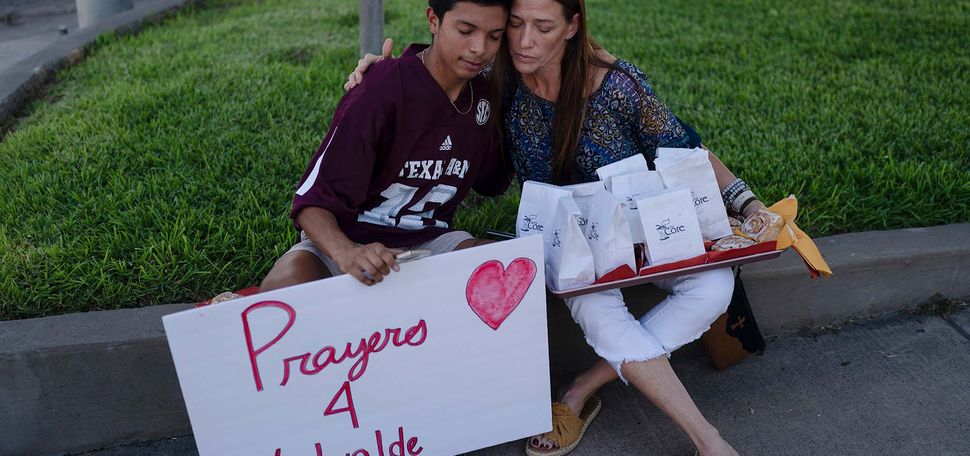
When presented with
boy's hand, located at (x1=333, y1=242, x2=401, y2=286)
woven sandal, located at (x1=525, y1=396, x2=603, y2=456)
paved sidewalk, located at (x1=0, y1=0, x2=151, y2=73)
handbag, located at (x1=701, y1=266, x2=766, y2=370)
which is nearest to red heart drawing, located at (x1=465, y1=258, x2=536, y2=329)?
boy's hand, located at (x1=333, y1=242, x2=401, y2=286)

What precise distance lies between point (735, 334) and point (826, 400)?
34cm

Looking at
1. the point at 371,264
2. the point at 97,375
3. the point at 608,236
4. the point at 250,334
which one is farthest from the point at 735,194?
the point at 97,375

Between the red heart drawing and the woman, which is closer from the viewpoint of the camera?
the red heart drawing

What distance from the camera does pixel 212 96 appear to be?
4.22 meters

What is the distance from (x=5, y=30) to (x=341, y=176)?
600 centimetres

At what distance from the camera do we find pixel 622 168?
8.13ft

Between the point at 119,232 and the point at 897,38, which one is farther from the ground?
the point at 897,38

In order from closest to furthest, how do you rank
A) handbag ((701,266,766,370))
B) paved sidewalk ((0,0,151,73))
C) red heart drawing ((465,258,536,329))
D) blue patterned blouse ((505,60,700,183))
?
1. red heart drawing ((465,258,536,329))
2. blue patterned blouse ((505,60,700,183))
3. handbag ((701,266,766,370))
4. paved sidewalk ((0,0,151,73))

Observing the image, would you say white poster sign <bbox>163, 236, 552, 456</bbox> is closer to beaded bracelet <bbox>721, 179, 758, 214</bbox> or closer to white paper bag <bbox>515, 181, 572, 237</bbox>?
white paper bag <bbox>515, 181, 572, 237</bbox>

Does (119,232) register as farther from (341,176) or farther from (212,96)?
(212,96)

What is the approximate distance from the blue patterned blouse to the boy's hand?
74 centimetres

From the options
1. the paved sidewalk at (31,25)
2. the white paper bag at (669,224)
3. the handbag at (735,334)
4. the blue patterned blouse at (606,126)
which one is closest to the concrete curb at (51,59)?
the paved sidewalk at (31,25)

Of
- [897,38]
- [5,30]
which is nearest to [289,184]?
[897,38]

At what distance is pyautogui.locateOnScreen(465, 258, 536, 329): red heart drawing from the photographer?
222 cm
